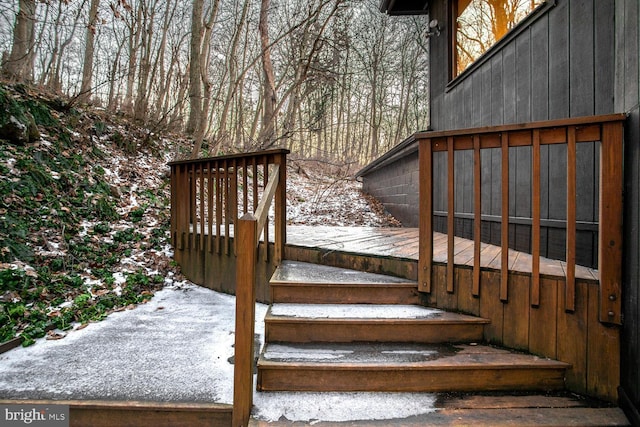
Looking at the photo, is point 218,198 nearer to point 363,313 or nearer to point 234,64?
point 363,313

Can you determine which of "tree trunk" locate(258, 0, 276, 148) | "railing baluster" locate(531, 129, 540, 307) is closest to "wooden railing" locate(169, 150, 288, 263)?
"railing baluster" locate(531, 129, 540, 307)

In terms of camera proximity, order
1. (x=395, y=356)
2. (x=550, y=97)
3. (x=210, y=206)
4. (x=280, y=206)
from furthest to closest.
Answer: (x=210, y=206)
(x=280, y=206)
(x=550, y=97)
(x=395, y=356)

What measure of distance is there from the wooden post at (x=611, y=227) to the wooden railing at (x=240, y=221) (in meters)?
1.84

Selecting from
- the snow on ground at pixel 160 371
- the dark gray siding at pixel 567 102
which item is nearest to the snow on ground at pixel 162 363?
the snow on ground at pixel 160 371

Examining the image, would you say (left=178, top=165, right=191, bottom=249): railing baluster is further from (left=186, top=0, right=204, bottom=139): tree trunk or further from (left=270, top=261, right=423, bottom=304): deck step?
(left=186, top=0, right=204, bottom=139): tree trunk

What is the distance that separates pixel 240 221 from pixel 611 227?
1952mm

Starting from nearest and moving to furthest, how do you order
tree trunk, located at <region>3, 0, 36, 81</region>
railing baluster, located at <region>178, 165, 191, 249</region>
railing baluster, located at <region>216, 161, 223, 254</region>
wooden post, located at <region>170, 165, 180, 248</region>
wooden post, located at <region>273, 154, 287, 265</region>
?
wooden post, located at <region>273, 154, 287, 265</region> < railing baluster, located at <region>216, 161, 223, 254</region> < railing baluster, located at <region>178, 165, 191, 249</region> < wooden post, located at <region>170, 165, 180, 248</region> < tree trunk, located at <region>3, 0, 36, 81</region>

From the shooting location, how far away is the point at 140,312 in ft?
11.0

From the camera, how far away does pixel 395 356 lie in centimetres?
206

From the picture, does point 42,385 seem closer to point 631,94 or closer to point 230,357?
point 230,357

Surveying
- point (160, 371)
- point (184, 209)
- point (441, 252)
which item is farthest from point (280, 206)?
point (184, 209)

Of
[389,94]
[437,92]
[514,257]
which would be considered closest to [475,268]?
[514,257]

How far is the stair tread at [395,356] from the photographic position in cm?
195

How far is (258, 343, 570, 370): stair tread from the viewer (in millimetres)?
1954
